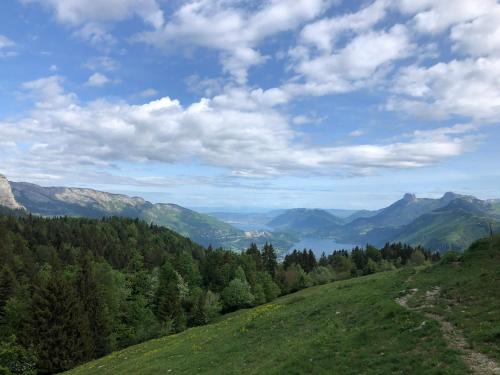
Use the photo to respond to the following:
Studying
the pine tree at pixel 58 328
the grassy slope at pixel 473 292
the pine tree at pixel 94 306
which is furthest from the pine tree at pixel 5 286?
the grassy slope at pixel 473 292

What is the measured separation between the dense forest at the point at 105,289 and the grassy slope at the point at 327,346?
73.7 feet

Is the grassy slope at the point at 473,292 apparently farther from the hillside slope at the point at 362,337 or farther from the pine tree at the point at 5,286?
the pine tree at the point at 5,286

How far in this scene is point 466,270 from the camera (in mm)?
29781

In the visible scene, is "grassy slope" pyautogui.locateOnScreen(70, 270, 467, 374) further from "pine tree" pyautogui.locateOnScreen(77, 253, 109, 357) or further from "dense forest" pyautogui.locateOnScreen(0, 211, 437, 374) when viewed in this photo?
"pine tree" pyautogui.locateOnScreen(77, 253, 109, 357)

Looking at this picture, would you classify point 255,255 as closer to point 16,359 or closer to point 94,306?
point 94,306

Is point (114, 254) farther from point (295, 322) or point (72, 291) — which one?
point (295, 322)

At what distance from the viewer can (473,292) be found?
24.3 metres

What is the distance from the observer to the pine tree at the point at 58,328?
52.4 m

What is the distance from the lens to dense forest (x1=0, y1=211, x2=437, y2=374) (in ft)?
177

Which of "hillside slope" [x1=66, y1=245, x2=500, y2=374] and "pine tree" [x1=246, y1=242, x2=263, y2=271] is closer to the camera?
"hillside slope" [x1=66, y1=245, x2=500, y2=374]

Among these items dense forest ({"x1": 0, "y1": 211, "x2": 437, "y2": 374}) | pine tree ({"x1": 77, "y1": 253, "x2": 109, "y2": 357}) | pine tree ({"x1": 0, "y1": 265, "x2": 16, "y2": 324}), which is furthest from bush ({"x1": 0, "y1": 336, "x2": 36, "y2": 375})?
pine tree ({"x1": 0, "y1": 265, "x2": 16, "y2": 324})

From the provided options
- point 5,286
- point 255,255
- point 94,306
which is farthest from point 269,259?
point 5,286

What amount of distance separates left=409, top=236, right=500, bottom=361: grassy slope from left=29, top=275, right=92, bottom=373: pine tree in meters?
50.0

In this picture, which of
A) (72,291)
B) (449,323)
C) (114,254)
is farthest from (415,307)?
(114,254)
